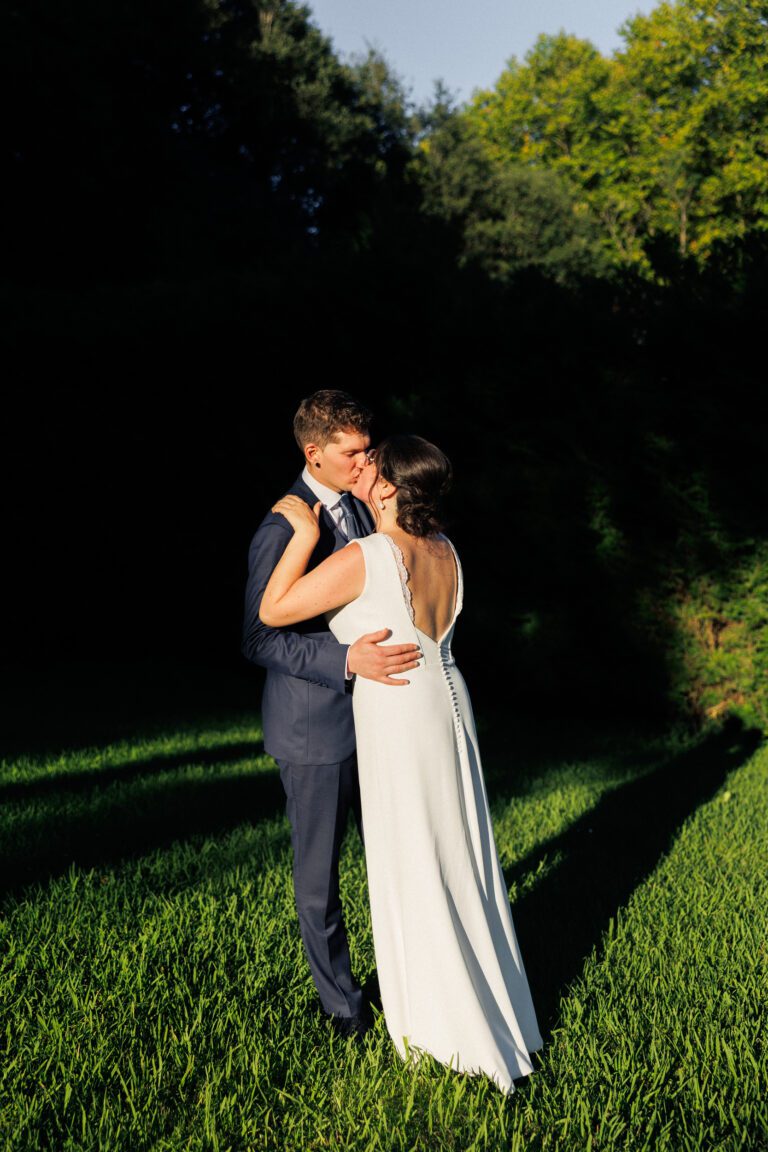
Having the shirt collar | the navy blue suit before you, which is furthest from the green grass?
the shirt collar

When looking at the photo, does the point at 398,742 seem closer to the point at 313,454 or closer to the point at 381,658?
the point at 381,658

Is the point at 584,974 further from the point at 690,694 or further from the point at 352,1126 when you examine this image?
the point at 690,694

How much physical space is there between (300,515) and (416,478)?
40 cm

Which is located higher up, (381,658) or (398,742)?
(381,658)

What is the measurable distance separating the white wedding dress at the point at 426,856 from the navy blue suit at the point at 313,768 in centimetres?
17

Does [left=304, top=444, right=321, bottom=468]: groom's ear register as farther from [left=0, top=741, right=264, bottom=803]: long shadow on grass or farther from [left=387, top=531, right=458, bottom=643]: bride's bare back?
[left=0, top=741, right=264, bottom=803]: long shadow on grass

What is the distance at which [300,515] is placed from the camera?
10.3 feet

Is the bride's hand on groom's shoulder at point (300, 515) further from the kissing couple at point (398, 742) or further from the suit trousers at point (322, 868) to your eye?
the suit trousers at point (322, 868)

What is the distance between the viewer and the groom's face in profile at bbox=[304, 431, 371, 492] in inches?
127

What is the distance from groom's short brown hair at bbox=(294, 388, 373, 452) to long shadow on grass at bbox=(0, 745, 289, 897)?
2.81 metres

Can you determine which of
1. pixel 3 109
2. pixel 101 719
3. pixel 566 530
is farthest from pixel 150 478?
pixel 3 109

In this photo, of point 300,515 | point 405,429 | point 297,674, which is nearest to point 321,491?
point 300,515

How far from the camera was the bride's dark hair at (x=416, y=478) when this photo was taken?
9.95 ft

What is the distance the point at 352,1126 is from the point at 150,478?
31.8 ft
